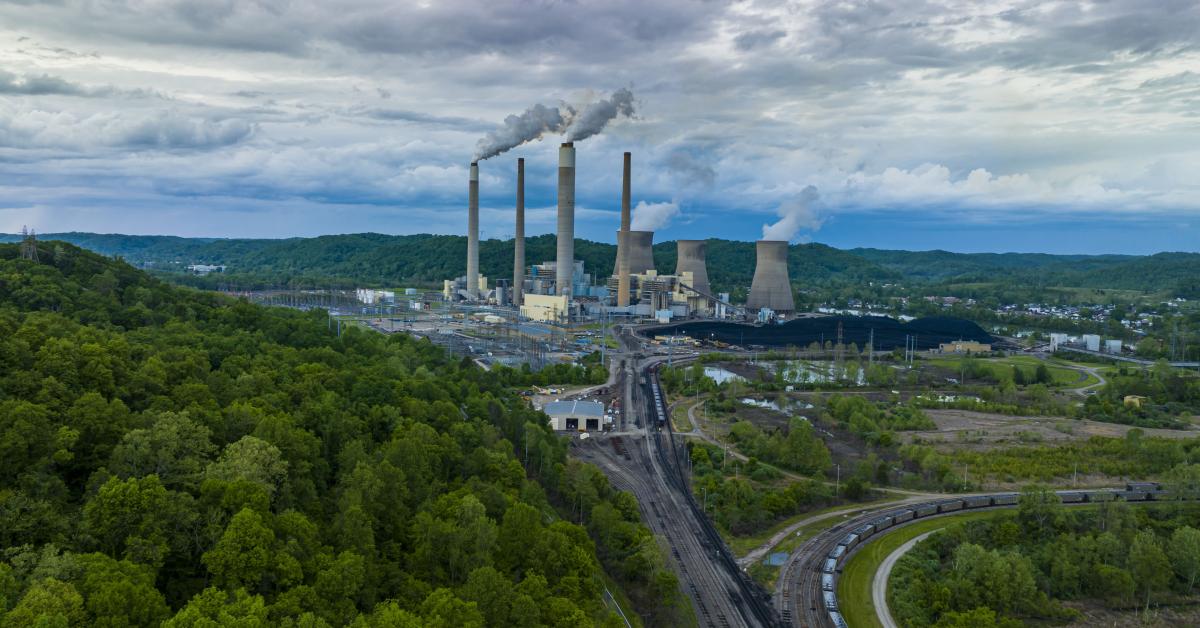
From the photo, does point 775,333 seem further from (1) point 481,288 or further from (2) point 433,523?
(2) point 433,523

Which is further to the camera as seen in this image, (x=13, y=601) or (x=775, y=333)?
(x=775, y=333)

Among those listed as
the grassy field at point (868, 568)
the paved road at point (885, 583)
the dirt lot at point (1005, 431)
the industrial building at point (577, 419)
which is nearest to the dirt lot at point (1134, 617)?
the paved road at point (885, 583)

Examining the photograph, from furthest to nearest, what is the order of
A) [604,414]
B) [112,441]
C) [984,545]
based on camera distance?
[604,414]
[984,545]
[112,441]

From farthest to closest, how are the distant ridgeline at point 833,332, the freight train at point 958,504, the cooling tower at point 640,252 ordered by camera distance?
the cooling tower at point 640,252
the distant ridgeline at point 833,332
the freight train at point 958,504

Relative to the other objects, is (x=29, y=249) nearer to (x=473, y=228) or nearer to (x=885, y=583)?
(x=885, y=583)

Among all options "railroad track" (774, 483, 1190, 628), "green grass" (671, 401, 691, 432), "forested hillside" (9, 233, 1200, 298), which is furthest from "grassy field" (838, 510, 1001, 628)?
"forested hillside" (9, 233, 1200, 298)

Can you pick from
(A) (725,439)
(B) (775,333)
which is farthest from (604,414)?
(B) (775,333)

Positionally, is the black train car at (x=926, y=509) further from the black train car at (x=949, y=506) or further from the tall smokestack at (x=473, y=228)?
the tall smokestack at (x=473, y=228)
